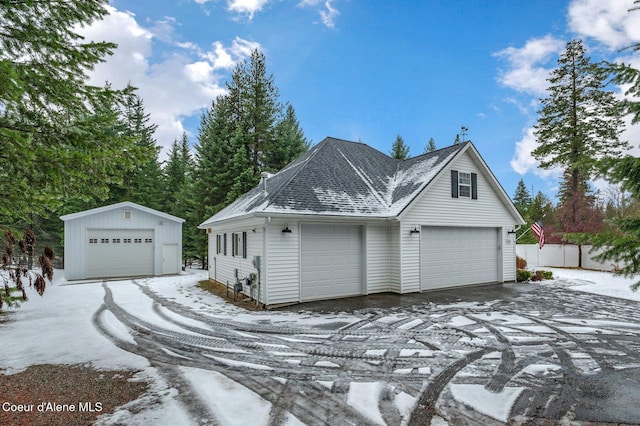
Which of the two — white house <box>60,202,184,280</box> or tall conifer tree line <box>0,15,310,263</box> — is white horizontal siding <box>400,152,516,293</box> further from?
white house <box>60,202,184,280</box>

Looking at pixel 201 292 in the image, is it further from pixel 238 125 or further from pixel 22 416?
pixel 238 125

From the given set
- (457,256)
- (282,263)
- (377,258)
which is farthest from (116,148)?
(457,256)

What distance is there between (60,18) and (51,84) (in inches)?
45.0

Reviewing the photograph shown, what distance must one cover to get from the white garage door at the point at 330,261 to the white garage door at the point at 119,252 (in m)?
11.5

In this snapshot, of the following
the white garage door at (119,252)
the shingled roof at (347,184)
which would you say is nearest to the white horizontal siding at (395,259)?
the shingled roof at (347,184)

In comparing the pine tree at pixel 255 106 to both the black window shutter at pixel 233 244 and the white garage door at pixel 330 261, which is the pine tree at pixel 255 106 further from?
the white garage door at pixel 330 261

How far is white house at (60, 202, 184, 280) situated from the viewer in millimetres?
16156

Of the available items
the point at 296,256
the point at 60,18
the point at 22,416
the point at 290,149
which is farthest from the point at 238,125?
the point at 22,416

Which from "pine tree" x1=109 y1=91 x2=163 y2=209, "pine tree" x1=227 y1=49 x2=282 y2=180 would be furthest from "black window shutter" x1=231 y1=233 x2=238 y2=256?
"pine tree" x1=109 y1=91 x2=163 y2=209

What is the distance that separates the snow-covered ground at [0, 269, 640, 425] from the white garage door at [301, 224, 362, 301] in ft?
5.77

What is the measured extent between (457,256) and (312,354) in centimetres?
894

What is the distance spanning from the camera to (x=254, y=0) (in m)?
11.3

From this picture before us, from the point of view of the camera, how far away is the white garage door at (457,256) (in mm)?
11969

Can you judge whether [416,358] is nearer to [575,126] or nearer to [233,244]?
[233,244]
